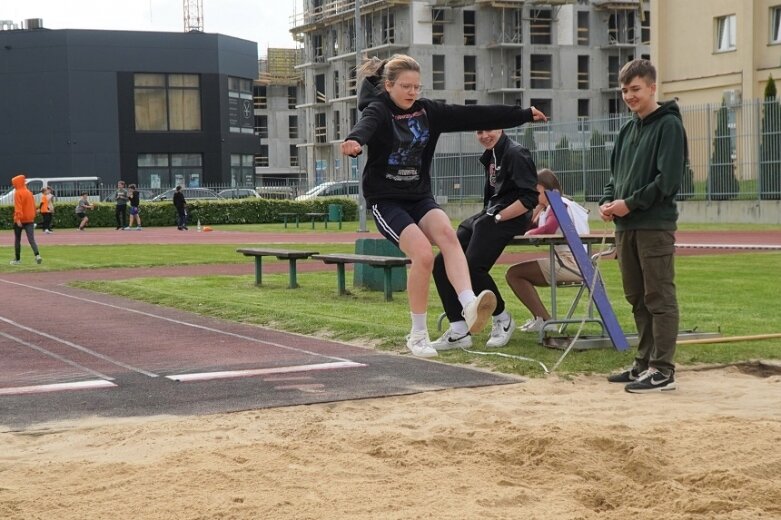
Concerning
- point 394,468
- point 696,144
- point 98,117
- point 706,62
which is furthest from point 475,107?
point 98,117

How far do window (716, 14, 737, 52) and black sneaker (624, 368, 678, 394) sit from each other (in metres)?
43.1

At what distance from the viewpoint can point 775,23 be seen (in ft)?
154

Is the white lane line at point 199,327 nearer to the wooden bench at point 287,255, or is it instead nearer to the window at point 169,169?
the wooden bench at point 287,255

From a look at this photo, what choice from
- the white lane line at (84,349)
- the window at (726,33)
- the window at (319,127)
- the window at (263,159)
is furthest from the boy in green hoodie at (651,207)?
the window at (263,159)

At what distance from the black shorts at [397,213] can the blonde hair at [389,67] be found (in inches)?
35.7

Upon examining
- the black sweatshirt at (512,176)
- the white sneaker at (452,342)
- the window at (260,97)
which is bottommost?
the white sneaker at (452,342)

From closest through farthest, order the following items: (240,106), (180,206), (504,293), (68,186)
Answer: (504,293) → (180,206) → (68,186) → (240,106)

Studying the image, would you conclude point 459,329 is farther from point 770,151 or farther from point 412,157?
point 770,151

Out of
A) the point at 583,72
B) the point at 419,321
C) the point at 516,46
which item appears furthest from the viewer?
the point at 583,72

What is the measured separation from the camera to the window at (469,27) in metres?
77.8

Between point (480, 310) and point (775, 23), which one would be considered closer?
point (480, 310)

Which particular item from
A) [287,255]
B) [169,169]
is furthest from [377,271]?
[169,169]

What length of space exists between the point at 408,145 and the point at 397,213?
501 millimetres

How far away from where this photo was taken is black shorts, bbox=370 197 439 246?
844cm
